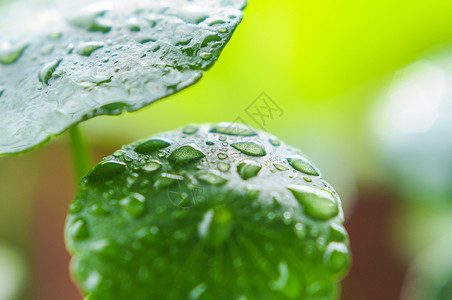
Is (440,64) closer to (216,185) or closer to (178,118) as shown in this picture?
(178,118)

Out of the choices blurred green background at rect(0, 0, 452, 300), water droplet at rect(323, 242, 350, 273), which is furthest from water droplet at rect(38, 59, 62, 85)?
blurred green background at rect(0, 0, 452, 300)

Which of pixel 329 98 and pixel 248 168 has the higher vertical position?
pixel 248 168

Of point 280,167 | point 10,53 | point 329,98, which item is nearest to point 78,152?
point 10,53

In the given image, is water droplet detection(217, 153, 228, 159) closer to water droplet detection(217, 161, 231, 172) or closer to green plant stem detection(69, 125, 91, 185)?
water droplet detection(217, 161, 231, 172)

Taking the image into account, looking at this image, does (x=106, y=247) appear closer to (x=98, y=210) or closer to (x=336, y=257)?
(x=98, y=210)

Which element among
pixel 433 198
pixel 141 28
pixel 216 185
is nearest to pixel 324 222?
pixel 216 185

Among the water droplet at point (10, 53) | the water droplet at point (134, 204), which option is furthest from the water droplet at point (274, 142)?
the water droplet at point (10, 53)
